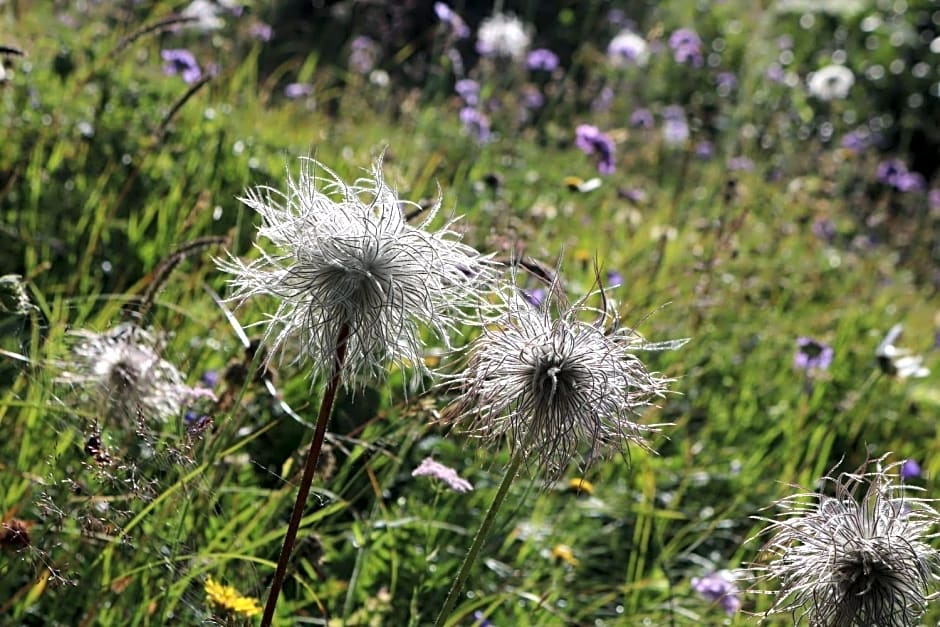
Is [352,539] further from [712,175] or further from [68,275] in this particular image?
[712,175]

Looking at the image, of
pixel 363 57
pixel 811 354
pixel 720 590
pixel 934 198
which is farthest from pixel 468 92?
pixel 934 198

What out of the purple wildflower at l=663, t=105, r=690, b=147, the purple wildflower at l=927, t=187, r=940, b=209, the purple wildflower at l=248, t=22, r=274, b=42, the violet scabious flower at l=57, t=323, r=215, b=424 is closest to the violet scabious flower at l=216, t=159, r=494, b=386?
the violet scabious flower at l=57, t=323, r=215, b=424

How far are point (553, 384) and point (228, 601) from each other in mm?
640

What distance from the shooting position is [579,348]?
137cm

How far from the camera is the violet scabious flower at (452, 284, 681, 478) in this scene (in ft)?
4.42

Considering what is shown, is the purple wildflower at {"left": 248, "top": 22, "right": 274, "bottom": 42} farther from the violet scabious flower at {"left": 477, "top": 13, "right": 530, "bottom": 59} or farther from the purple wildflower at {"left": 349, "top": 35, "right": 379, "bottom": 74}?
the violet scabious flower at {"left": 477, "top": 13, "right": 530, "bottom": 59}

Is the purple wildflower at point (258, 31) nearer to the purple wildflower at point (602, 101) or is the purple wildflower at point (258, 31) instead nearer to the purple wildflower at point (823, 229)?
the purple wildflower at point (602, 101)

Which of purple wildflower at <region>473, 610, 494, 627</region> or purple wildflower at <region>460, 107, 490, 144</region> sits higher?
purple wildflower at <region>460, 107, 490, 144</region>

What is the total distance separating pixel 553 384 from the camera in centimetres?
132

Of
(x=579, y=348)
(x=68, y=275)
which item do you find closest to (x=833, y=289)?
(x=68, y=275)

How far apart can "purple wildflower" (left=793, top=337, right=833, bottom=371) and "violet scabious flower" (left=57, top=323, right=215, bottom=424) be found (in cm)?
199

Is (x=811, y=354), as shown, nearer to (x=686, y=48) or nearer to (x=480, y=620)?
(x=480, y=620)

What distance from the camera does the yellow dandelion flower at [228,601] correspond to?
163cm

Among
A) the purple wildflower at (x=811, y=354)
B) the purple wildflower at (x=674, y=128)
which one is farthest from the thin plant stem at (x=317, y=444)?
the purple wildflower at (x=674, y=128)
